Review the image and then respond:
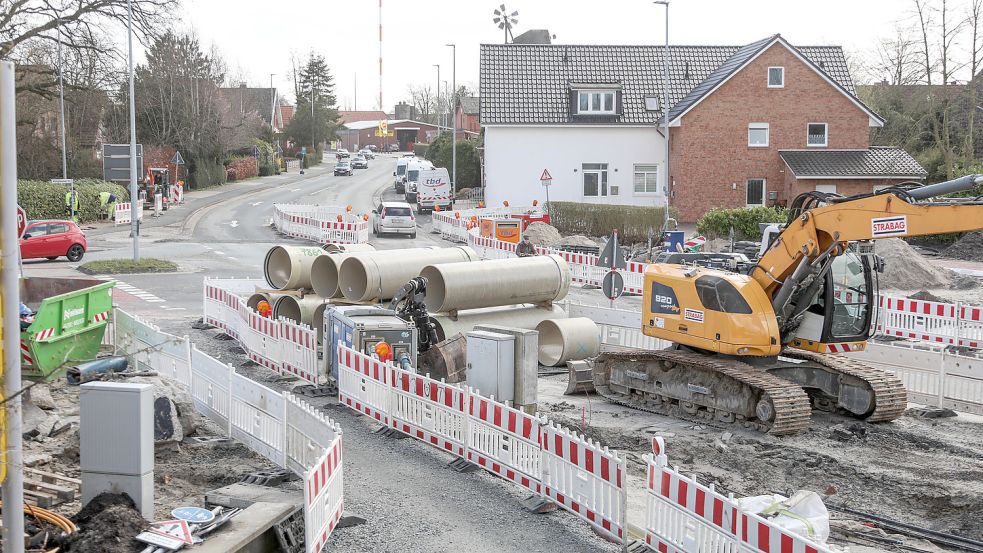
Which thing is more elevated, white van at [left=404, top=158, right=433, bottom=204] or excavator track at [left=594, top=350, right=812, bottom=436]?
white van at [left=404, top=158, right=433, bottom=204]

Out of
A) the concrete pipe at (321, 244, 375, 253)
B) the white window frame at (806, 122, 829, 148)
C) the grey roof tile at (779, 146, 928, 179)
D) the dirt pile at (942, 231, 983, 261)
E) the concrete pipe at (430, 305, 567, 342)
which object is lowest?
the concrete pipe at (430, 305, 567, 342)

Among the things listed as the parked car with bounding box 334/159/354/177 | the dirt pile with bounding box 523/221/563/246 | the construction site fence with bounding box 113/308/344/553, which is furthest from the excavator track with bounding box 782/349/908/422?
the parked car with bounding box 334/159/354/177

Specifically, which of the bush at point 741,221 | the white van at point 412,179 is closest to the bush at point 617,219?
the bush at point 741,221

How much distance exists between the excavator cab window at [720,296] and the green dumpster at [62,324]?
9.14 m

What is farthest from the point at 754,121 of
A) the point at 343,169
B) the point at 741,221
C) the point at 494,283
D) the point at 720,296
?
the point at 343,169

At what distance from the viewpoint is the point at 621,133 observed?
4991 centimetres

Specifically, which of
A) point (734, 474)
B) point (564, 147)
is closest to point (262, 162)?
point (564, 147)

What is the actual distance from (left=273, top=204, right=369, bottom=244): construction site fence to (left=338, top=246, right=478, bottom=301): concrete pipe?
18.1 meters

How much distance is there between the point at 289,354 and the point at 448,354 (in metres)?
2.90

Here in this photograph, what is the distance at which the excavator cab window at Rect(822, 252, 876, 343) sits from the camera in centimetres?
1555

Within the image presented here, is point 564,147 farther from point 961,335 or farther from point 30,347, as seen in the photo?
point 30,347

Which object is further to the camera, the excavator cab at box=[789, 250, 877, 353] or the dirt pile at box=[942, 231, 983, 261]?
the dirt pile at box=[942, 231, 983, 261]

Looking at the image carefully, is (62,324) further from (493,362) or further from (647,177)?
(647,177)

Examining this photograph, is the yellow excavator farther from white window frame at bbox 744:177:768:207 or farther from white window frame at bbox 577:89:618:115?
white window frame at bbox 577:89:618:115
